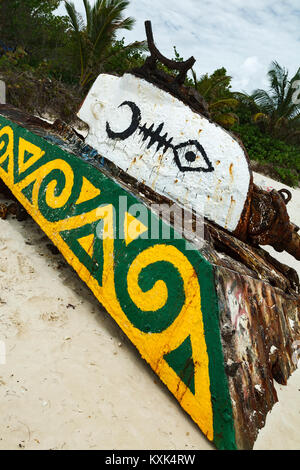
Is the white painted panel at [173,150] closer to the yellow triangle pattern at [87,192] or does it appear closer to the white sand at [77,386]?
the yellow triangle pattern at [87,192]

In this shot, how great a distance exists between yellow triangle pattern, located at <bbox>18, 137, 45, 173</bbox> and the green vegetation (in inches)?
243

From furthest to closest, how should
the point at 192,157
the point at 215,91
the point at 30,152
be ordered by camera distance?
the point at 215,91
the point at 30,152
the point at 192,157

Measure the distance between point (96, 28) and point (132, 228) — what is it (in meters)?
10.5

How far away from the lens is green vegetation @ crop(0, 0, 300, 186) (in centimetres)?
936

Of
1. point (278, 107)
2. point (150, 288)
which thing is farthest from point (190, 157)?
point (278, 107)

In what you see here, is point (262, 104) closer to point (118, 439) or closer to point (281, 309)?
point (281, 309)

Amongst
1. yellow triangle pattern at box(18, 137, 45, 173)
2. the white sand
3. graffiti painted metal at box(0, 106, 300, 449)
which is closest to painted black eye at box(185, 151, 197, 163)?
graffiti painted metal at box(0, 106, 300, 449)

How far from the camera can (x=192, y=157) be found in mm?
2623

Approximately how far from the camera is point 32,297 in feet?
6.84

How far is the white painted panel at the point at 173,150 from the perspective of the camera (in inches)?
102

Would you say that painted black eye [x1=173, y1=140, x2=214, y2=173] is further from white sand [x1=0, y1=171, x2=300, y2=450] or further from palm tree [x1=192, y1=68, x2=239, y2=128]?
palm tree [x1=192, y1=68, x2=239, y2=128]

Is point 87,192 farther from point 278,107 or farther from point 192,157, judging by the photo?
point 278,107

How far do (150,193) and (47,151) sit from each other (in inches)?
37.7
